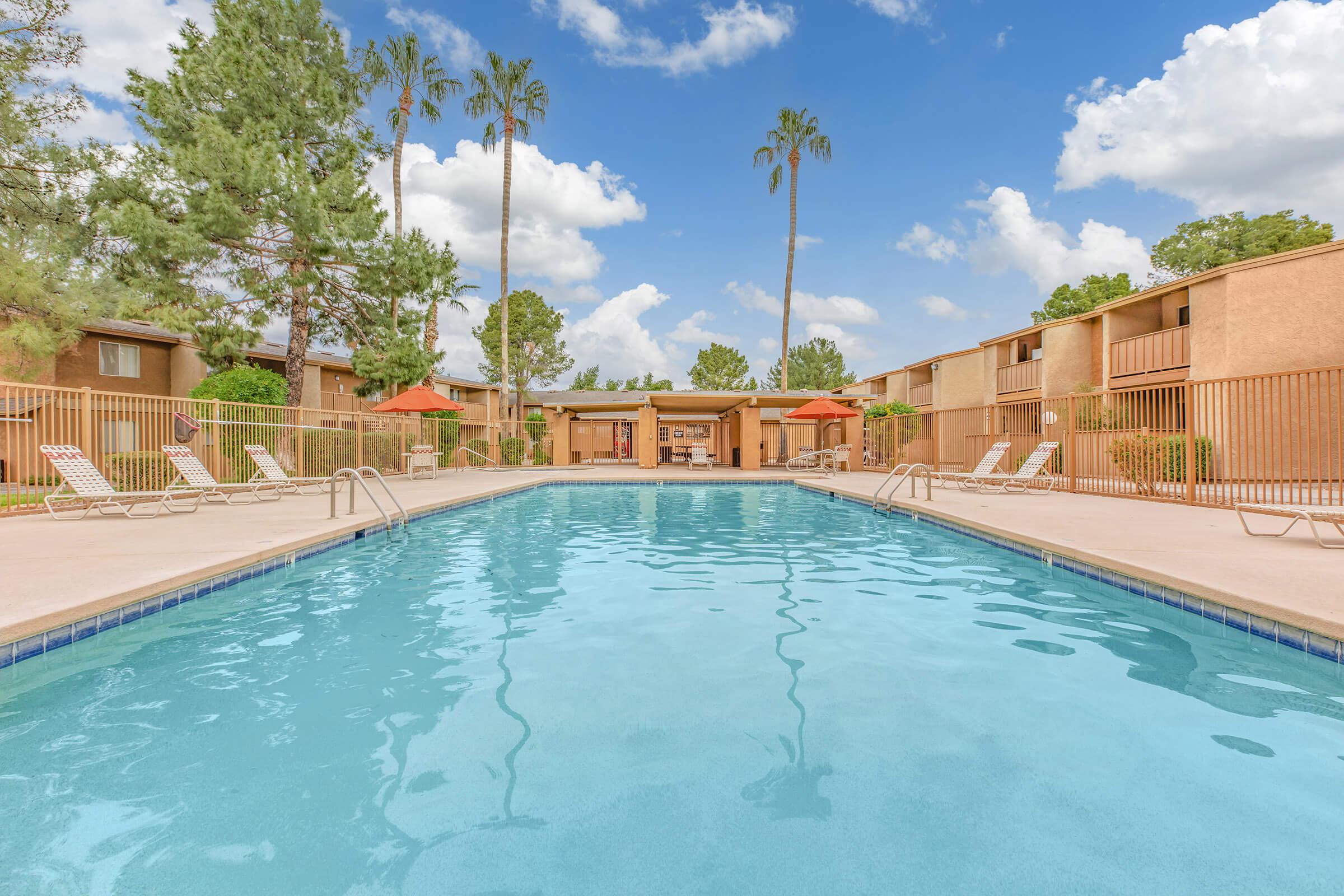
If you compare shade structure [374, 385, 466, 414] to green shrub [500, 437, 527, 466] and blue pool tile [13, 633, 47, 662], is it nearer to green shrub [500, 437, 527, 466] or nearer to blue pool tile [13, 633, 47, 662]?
green shrub [500, 437, 527, 466]

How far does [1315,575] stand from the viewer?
441 cm

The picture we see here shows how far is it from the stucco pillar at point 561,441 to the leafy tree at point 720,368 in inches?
1137

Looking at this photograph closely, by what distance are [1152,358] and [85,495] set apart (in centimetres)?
2339

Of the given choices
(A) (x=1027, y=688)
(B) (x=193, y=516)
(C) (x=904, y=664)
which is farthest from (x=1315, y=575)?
(B) (x=193, y=516)

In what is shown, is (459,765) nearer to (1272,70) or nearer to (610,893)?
(610,893)

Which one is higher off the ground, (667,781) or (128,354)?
(128,354)

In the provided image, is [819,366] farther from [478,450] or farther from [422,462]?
[422,462]

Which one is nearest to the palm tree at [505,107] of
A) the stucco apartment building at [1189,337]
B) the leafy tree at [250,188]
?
the leafy tree at [250,188]

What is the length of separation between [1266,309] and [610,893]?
62.1 ft

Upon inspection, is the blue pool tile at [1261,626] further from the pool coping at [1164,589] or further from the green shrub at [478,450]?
the green shrub at [478,450]

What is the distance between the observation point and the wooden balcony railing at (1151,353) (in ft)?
53.7

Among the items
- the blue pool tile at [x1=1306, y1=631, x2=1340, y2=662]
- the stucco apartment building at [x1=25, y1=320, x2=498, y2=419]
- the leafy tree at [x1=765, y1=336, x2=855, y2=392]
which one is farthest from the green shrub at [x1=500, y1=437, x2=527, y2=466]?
the leafy tree at [x1=765, y1=336, x2=855, y2=392]

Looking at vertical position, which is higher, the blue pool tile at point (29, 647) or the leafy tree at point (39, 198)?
the leafy tree at point (39, 198)

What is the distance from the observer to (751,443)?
21.6 metres
